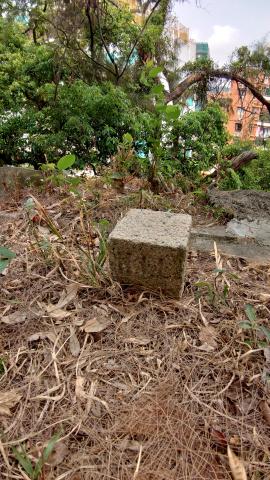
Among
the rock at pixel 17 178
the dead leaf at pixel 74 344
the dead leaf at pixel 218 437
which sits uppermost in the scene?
the rock at pixel 17 178

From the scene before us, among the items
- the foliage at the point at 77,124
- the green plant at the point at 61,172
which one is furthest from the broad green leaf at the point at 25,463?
the foliage at the point at 77,124

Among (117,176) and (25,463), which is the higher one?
(117,176)

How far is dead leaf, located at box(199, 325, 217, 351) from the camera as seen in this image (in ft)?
3.95

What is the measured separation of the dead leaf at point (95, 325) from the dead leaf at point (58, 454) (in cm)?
42

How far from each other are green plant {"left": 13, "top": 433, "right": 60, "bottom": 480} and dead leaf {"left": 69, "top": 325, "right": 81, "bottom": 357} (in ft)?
1.13

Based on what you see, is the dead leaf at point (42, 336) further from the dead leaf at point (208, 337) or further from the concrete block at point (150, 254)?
the dead leaf at point (208, 337)

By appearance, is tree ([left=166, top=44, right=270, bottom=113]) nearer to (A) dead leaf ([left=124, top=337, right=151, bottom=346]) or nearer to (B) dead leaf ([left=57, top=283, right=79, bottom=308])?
(B) dead leaf ([left=57, top=283, right=79, bottom=308])

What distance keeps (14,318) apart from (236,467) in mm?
951

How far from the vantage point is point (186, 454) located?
889mm

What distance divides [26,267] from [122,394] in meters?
0.84

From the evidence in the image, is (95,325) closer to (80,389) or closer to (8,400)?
(80,389)

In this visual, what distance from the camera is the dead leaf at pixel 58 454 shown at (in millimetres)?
860

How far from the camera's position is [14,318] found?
4.33 ft

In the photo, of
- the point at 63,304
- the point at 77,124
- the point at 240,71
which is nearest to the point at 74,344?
the point at 63,304
